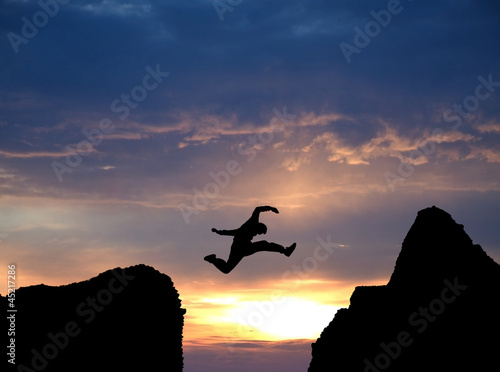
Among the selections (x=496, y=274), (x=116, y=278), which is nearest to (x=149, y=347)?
(x=116, y=278)

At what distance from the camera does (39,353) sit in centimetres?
2912

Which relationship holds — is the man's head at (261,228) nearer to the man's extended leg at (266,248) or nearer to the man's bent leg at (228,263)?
the man's extended leg at (266,248)

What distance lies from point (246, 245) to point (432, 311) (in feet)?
42.4

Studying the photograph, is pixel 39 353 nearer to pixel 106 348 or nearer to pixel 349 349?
pixel 106 348

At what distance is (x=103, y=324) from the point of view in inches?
1176

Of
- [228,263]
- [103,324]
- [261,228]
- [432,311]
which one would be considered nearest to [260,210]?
[261,228]

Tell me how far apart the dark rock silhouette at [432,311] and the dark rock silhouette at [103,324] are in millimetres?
11542

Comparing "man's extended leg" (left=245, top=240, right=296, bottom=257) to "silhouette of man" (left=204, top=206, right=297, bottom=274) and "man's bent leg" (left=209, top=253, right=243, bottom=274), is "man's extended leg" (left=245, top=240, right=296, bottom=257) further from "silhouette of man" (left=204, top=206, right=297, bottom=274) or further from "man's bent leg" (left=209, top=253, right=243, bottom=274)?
"man's bent leg" (left=209, top=253, right=243, bottom=274)

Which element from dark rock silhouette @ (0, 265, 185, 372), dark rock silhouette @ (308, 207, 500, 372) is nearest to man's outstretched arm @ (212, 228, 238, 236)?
dark rock silhouette @ (0, 265, 185, 372)

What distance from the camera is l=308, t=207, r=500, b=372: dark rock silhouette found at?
1065 inches

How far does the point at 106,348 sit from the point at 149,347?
228 centimetres

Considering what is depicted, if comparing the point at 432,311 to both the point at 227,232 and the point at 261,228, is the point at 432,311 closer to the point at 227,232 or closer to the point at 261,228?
the point at 261,228

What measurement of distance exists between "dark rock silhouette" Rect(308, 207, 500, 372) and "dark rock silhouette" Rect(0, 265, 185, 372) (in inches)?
454

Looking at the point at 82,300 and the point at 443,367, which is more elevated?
the point at 82,300
